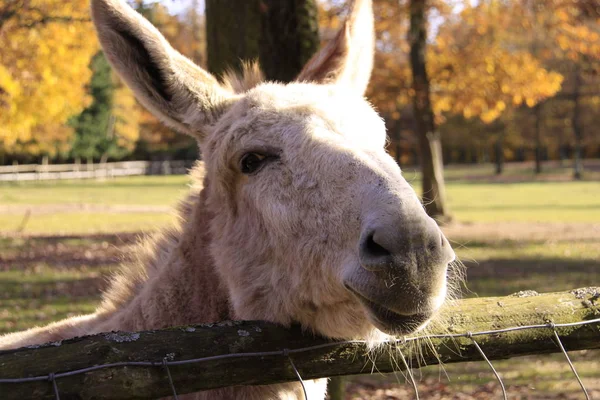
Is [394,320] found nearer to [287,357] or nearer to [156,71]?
[287,357]

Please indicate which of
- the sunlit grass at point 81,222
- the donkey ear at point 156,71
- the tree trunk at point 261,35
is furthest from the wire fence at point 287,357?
the sunlit grass at point 81,222

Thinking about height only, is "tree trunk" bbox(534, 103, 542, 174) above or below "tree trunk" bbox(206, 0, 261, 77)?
below

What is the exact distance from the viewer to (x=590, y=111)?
57.6 m

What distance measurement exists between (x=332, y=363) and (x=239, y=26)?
3.37m

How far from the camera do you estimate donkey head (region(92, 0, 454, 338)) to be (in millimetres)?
1962

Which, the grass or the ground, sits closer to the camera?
the ground

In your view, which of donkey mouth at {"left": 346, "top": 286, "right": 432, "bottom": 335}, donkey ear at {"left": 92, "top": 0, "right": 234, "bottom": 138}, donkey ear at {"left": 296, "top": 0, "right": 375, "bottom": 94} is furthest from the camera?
donkey ear at {"left": 296, "top": 0, "right": 375, "bottom": 94}

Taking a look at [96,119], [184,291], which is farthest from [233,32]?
[96,119]

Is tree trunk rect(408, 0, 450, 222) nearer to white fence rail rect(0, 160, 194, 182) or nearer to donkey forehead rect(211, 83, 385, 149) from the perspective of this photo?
donkey forehead rect(211, 83, 385, 149)

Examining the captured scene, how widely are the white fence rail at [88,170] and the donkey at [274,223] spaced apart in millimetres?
49554

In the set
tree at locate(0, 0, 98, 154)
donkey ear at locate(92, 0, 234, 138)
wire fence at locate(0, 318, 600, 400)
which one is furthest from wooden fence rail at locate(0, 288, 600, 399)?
tree at locate(0, 0, 98, 154)

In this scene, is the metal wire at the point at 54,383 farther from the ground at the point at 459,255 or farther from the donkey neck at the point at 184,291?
the ground at the point at 459,255

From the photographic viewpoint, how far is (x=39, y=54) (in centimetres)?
1497

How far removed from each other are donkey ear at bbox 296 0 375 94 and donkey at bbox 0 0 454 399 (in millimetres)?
254
